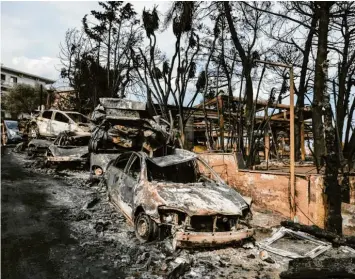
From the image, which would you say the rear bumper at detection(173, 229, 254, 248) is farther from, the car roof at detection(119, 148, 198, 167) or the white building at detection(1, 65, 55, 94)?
the white building at detection(1, 65, 55, 94)

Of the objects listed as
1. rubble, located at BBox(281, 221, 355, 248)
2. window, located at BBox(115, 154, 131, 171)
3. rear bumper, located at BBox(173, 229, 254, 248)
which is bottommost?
rubble, located at BBox(281, 221, 355, 248)

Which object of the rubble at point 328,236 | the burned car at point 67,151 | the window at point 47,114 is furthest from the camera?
the window at point 47,114

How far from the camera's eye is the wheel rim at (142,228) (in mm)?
5635

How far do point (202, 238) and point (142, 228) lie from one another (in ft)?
A: 3.91

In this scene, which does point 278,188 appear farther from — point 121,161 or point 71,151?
point 71,151

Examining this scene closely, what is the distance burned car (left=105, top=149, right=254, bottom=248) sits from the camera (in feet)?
17.5

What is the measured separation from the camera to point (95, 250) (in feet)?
17.6

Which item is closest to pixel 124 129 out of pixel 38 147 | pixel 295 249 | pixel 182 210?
pixel 38 147

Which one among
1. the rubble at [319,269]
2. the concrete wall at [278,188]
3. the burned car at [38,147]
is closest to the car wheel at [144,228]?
the rubble at [319,269]

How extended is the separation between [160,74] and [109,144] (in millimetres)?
7956

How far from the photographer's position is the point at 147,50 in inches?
768

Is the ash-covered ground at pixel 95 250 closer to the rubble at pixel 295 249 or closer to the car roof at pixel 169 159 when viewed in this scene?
the rubble at pixel 295 249

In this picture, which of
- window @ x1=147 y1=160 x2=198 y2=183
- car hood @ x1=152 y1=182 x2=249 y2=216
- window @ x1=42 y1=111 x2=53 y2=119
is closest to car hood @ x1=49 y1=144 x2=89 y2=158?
window @ x1=42 y1=111 x2=53 y2=119

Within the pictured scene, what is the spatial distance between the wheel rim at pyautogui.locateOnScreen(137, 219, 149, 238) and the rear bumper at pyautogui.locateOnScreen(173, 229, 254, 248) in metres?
0.61
